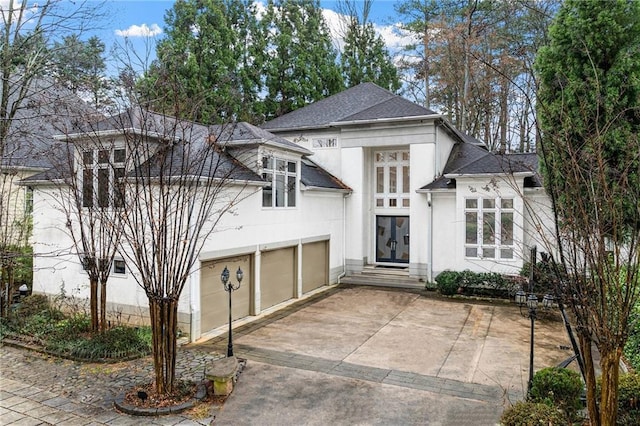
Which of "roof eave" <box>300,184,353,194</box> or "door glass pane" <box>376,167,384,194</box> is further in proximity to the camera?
"door glass pane" <box>376,167,384,194</box>

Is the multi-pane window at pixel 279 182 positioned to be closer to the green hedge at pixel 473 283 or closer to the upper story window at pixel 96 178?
the upper story window at pixel 96 178

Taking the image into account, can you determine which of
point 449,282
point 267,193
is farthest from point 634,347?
point 267,193

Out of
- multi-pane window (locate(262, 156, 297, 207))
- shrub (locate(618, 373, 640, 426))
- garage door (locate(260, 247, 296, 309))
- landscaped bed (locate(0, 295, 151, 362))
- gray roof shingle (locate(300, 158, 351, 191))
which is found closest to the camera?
shrub (locate(618, 373, 640, 426))

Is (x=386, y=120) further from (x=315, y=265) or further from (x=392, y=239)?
(x=315, y=265)

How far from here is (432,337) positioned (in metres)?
10.6

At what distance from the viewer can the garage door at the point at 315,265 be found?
1541cm

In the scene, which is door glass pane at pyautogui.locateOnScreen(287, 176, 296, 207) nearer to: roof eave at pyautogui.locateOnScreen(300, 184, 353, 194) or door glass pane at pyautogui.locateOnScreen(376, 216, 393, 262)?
roof eave at pyautogui.locateOnScreen(300, 184, 353, 194)

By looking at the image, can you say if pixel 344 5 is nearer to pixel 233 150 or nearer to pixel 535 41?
pixel 535 41

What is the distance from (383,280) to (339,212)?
128 inches

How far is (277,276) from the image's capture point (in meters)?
13.7

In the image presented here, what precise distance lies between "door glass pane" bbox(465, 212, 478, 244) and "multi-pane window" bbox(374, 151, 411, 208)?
323 centimetres

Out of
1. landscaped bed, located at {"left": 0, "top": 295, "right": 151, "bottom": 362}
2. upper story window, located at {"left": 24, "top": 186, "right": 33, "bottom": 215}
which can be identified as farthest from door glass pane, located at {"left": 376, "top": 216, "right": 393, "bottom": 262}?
upper story window, located at {"left": 24, "top": 186, "right": 33, "bottom": 215}

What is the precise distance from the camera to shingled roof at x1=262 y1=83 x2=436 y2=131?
1698cm

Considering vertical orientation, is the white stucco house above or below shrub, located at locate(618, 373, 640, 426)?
above
